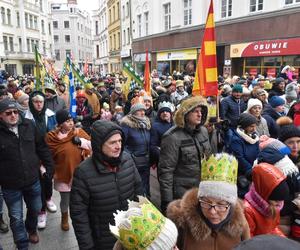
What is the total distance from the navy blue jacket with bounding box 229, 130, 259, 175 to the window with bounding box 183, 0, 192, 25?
19.9 metres

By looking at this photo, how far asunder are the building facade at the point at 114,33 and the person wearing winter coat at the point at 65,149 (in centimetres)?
3621

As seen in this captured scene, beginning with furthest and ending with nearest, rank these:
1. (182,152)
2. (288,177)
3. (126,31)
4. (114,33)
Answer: (114,33) → (126,31) → (182,152) → (288,177)

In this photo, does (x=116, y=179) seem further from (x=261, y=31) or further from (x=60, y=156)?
(x=261, y=31)

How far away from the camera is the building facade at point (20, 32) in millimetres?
43344

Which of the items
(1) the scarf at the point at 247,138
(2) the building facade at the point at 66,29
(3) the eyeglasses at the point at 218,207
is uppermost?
(2) the building facade at the point at 66,29

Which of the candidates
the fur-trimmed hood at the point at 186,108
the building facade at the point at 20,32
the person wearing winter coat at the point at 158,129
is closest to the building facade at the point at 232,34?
the person wearing winter coat at the point at 158,129

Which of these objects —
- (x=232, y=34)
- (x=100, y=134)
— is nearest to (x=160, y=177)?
(x=100, y=134)

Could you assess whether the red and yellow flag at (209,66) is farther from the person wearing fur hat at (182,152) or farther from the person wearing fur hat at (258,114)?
the person wearing fur hat at (182,152)

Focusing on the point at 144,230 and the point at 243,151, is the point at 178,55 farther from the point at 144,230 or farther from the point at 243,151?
the point at 144,230

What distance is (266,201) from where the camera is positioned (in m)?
2.39

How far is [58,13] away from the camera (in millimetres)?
74688

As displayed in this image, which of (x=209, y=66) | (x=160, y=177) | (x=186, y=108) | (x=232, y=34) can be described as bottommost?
(x=160, y=177)

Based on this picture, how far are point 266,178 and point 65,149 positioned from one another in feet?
8.95

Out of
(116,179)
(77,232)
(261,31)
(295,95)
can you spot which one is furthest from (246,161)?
(261,31)
